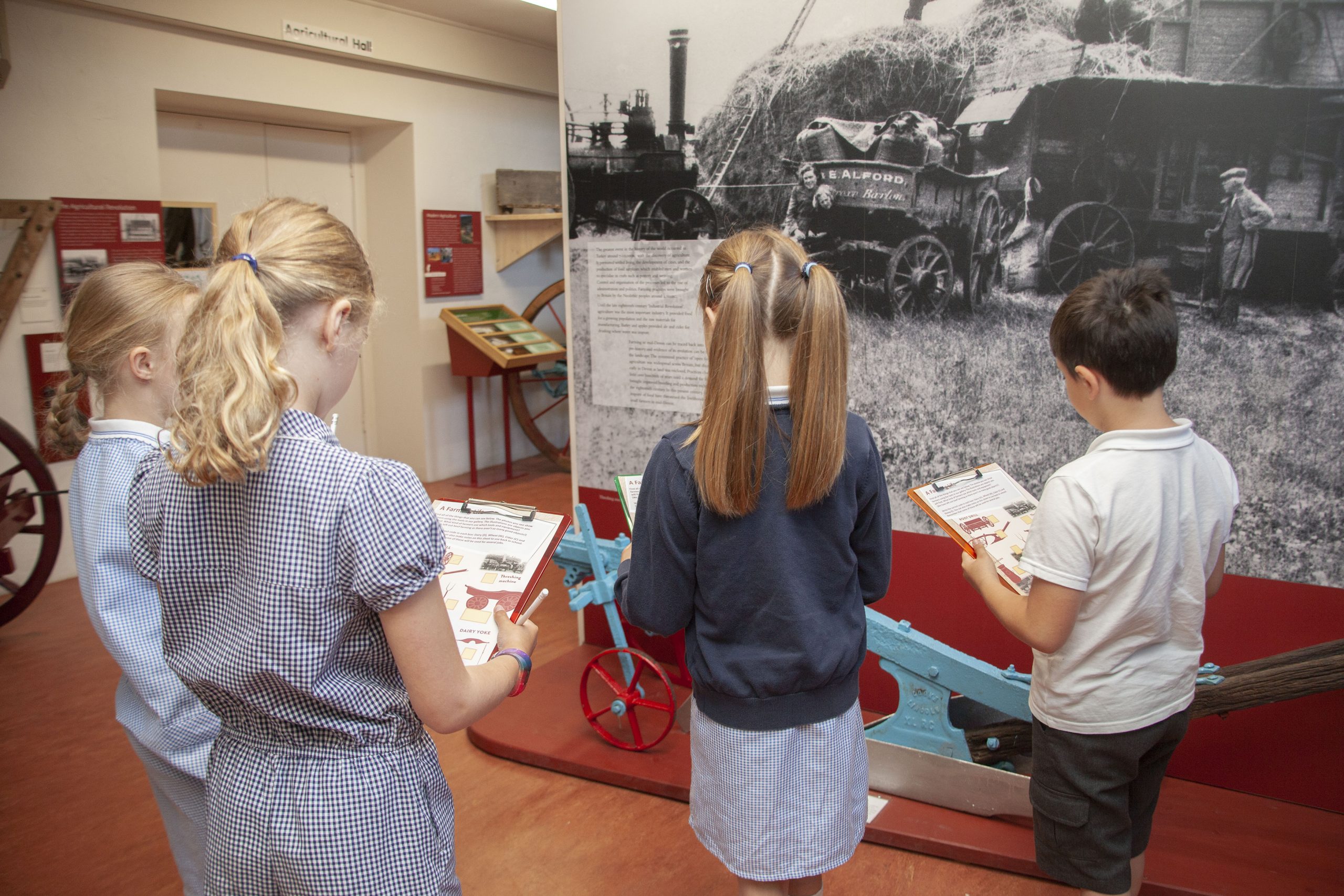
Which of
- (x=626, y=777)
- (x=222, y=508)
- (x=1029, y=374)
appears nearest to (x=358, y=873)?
(x=222, y=508)

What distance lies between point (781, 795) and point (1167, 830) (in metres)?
1.39

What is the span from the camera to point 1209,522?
148 cm

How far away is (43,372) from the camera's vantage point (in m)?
4.17

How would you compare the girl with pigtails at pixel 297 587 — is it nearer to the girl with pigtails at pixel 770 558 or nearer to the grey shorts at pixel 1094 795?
the girl with pigtails at pixel 770 558

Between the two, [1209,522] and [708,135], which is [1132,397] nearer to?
[1209,522]

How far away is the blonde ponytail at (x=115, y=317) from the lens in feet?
5.24

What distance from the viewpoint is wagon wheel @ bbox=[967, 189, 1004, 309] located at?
2.49m

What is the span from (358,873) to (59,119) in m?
4.31

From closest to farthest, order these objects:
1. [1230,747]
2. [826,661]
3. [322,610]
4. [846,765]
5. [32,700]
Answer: [322,610]
[826,661]
[846,765]
[1230,747]
[32,700]

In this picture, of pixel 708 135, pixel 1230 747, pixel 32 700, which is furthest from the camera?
pixel 32 700

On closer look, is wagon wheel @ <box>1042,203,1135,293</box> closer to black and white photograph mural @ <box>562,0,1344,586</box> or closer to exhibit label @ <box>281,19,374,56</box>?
black and white photograph mural @ <box>562,0,1344,586</box>

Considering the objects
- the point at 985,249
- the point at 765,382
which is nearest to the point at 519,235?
the point at 985,249

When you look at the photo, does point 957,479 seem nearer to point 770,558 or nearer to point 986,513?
point 986,513

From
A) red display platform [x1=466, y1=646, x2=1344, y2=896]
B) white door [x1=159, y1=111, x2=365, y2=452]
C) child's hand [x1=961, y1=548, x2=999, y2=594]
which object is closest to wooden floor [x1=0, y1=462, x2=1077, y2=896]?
red display platform [x1=466, y1=646, x2=1344, y2=896]
